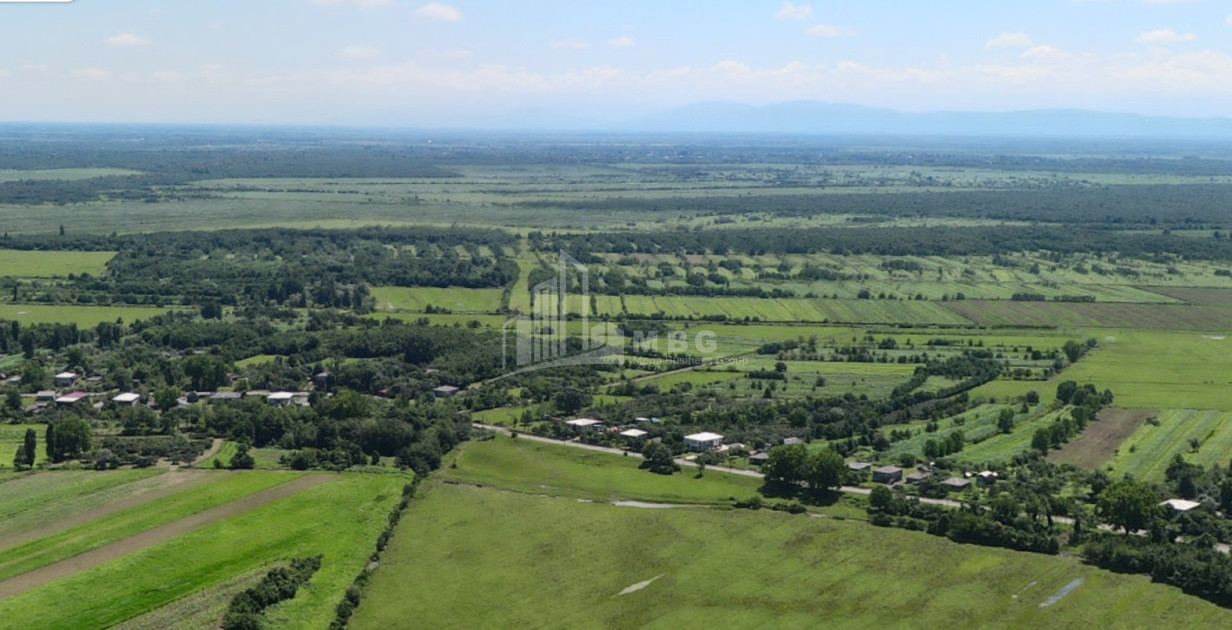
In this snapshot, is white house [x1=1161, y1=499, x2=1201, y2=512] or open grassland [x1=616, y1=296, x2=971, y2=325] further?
open grassland [x1=616, y1=296, x2=971, y2=325]

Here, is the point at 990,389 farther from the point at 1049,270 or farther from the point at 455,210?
the point at 455,210

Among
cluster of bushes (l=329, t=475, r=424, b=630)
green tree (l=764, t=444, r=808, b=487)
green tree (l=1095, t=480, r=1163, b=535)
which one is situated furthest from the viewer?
green tree (l=764, t=444, r=808, b=487)

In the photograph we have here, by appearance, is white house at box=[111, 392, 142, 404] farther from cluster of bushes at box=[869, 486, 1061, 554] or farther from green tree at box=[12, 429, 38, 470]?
cluster of bushes at box=[869, 486, 1061, 554]

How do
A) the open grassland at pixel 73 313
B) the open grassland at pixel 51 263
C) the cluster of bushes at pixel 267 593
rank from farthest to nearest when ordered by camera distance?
the open grassland at pixel 51 263 < the open grassland at pixel 73 313 < the cluster of bushes at pixel 267 593

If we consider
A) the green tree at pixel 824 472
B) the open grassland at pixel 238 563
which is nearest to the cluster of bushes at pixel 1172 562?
the green tree at pixel 824 472

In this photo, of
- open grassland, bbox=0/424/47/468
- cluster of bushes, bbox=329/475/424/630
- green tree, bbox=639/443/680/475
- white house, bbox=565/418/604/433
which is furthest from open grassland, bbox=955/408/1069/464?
open grassland, bbox=0/424/47/468

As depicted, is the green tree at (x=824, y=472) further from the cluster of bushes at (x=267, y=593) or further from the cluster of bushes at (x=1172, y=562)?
the cluster of bushes at (x=267, y=593)

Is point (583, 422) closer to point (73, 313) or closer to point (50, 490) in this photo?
point (50, 490)
